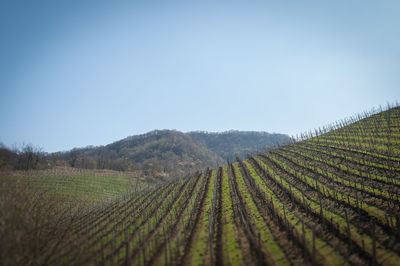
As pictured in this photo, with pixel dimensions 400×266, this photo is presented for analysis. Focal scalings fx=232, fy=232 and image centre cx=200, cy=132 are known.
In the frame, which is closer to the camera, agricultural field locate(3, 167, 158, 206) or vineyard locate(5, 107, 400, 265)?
vineyard locate(5, 107, 400, 265)

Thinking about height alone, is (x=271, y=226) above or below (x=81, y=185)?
below

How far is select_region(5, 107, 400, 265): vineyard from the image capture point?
15.6 m

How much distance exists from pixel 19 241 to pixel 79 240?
7052 mm

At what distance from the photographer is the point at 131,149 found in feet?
655

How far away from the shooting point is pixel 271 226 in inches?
802

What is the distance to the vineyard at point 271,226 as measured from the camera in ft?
51.1

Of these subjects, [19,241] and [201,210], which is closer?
[19,241]

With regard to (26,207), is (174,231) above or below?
below

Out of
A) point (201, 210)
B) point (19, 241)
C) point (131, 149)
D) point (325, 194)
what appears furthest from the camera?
point (131, 149)

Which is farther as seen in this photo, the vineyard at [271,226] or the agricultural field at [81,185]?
the agricultural field at [81,185]

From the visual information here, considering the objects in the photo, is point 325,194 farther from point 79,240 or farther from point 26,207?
point 26,207

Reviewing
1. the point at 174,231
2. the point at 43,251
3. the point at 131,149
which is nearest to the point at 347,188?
the point at 174,231

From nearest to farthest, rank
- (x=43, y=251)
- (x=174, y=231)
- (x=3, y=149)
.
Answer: (x=43, y=251)
(x=174, y=231)
(x=3, y=149)

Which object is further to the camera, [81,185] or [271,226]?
[81,185]
